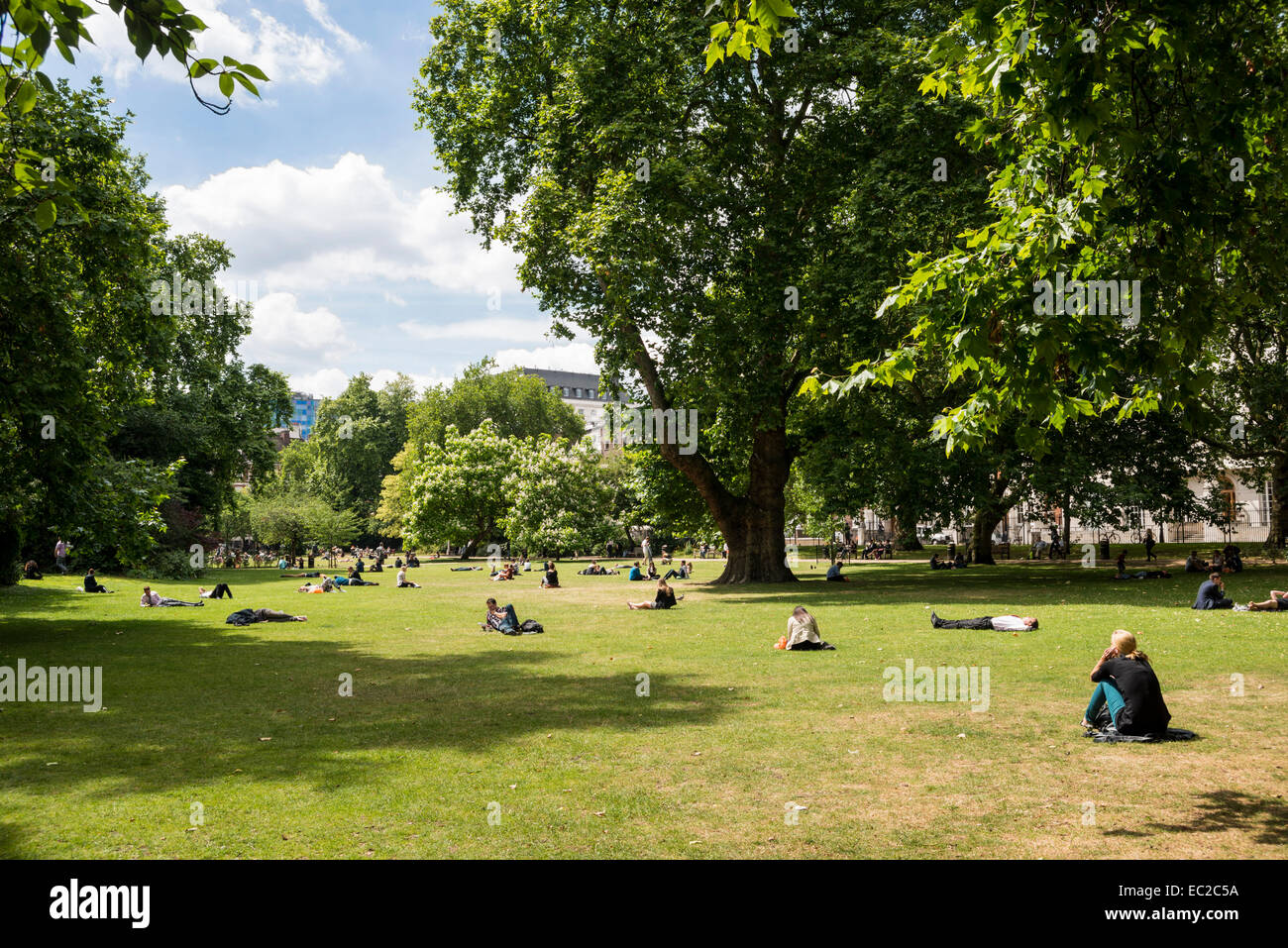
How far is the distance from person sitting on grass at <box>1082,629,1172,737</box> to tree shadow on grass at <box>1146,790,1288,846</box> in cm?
176

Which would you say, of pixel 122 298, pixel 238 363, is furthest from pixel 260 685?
pixel 238 363

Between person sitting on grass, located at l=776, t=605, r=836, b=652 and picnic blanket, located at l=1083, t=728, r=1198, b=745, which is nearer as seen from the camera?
picnic blanket, located at l=1083, t=728, r=1198, b=745

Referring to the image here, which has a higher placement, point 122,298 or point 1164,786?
point 122,298

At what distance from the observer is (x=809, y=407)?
32438mm

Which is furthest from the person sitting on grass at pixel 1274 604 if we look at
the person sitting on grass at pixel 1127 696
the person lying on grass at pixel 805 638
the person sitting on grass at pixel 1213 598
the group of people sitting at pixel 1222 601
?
the person sitting on grass at pixel 1127 696

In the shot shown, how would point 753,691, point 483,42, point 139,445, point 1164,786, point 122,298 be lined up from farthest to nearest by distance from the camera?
point 139,445 → point 483,42 → point 122,298 → point 753,691 → point 1164,786

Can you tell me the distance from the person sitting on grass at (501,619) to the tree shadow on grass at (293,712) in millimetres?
2295

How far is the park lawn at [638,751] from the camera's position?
6395mm

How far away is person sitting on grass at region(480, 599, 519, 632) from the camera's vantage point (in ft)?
65.0

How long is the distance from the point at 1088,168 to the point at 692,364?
2349 cm

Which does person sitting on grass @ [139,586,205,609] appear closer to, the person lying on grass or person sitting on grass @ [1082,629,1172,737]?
the person lying on grass

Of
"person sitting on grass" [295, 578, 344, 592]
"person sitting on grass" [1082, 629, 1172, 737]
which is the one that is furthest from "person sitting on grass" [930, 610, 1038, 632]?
"person sitting on grass" [295, 578, 344, 592]

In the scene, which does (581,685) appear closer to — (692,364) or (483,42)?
(692,364)

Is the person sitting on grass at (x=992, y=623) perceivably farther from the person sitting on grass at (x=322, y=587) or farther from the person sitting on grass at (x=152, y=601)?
the person sitting on grass at (x=322, y=587)
